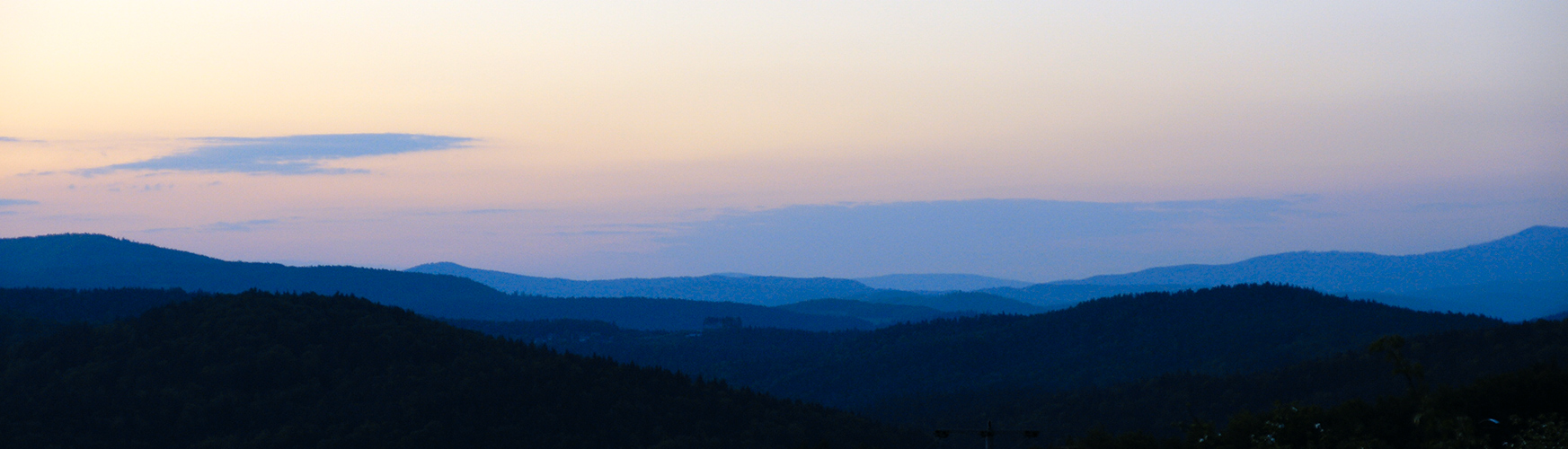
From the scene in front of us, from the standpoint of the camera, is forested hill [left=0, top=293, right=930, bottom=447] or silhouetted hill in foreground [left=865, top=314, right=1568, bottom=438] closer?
forested hill [left=0, top=293, right=930, bottom=447]

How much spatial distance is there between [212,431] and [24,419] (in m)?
24.0

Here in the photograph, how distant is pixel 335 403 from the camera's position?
180 meters

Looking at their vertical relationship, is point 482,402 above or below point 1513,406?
below

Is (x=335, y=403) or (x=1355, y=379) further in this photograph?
(x=1355, y=379)

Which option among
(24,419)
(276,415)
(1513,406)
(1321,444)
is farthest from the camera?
(276,415)

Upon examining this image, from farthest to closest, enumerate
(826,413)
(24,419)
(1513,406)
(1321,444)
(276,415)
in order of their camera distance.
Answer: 1. (826,413)
2. (276,415)
3. (24,419)
4. (1513,406)
5. (1321,444)

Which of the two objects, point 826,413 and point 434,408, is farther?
point 826,413

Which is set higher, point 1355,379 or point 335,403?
point 1355,379

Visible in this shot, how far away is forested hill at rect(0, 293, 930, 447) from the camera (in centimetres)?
16712

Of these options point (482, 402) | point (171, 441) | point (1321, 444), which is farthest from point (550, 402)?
point (1321, 444)

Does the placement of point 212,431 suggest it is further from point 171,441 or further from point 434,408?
point 434,408

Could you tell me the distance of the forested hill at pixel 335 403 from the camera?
167125mm

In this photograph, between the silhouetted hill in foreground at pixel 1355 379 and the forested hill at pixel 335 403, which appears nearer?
the forested hill at pixel 335 403

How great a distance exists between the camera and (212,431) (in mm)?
173750
